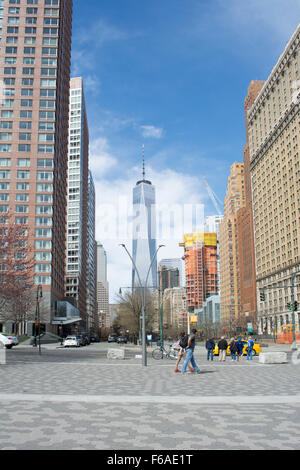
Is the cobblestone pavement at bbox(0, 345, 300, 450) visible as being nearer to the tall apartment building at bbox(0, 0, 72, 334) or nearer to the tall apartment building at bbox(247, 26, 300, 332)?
the tall apartment building at bbox(0, 0, 72, 334)

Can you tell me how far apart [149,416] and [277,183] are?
110m

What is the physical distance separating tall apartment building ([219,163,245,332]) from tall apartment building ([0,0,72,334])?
104 meters

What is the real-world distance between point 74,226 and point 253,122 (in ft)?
235

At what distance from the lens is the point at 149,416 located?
824 centimetres

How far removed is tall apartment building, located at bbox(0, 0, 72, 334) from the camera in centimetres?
8394

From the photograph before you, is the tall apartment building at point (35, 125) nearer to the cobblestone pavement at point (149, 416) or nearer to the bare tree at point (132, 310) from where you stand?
the bare tree at point (132, 310)

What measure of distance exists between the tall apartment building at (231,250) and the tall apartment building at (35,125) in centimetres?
10378

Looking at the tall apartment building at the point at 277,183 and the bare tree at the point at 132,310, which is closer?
the bare tree at the point at 132,310

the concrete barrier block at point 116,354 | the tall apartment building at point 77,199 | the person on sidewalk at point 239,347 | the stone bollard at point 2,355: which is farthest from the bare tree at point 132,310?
the tall apartment building at point 77,199

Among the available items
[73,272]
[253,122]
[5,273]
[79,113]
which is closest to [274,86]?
[253,122]

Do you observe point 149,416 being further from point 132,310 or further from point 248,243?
point 248,243

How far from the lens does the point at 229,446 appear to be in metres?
5.91

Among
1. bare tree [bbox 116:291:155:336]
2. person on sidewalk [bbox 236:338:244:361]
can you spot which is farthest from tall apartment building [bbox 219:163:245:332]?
person on sidewalk [bbox 236:338:244:361]

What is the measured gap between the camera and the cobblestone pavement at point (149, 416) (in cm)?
613
